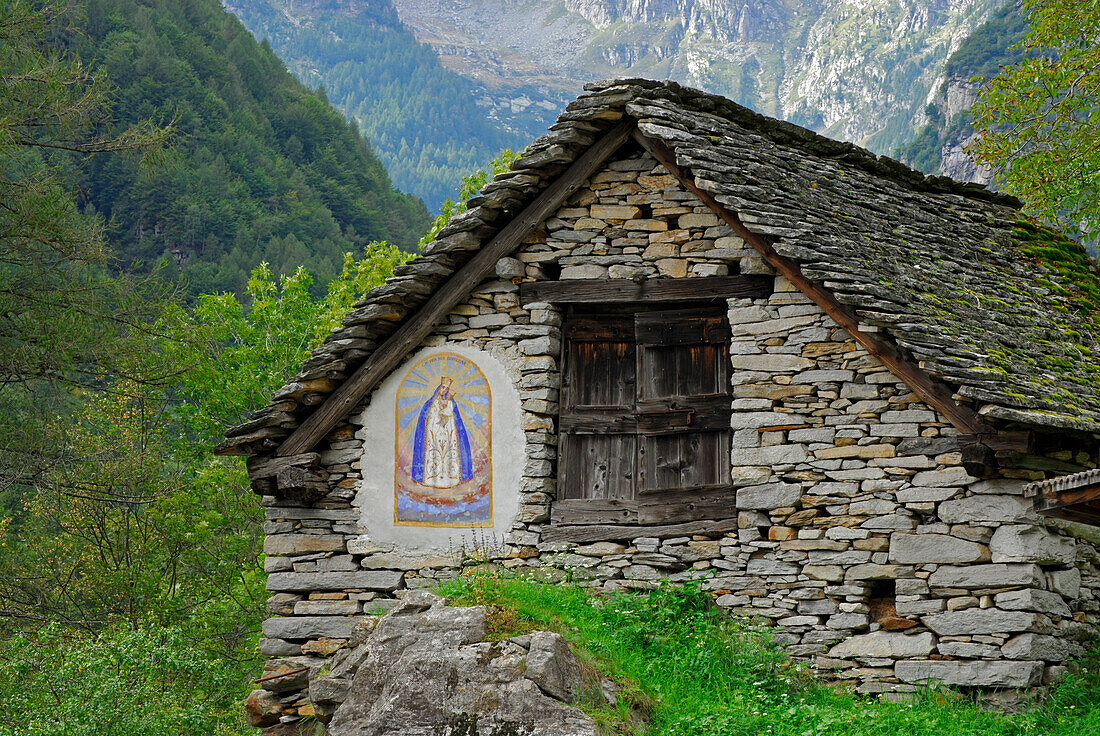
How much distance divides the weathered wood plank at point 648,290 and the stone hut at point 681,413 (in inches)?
0.9

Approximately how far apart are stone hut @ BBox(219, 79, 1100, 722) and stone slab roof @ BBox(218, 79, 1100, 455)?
30 millimetres

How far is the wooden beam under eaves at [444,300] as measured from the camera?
846 centimetres

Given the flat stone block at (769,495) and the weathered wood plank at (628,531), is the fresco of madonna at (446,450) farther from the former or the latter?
the flat stone block at (769,495)

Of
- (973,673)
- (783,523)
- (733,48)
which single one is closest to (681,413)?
(783,523)

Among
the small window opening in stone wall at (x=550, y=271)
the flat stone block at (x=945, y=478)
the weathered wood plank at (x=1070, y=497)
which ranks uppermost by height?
the small window opening in stone wall at (x=550, y=271)

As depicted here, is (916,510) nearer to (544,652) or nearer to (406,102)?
(544,652)

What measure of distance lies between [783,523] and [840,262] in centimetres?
194

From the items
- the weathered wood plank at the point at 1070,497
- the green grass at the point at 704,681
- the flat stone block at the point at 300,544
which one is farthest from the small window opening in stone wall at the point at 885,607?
the flat stone block at the point at 300,544

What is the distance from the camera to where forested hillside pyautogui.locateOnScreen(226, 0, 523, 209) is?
7719cm

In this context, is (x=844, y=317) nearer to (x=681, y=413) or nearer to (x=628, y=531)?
(x=681, y=413)

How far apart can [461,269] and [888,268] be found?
3.35 metres

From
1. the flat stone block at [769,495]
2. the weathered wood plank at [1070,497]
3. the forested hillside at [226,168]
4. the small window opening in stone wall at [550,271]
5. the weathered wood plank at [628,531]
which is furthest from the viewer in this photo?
the forested hillside at [226,168]

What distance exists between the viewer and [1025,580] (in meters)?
7.00

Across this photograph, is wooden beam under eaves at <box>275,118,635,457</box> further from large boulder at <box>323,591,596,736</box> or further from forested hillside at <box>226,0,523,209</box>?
forested hillside at <box>226,0,523,209</box>
